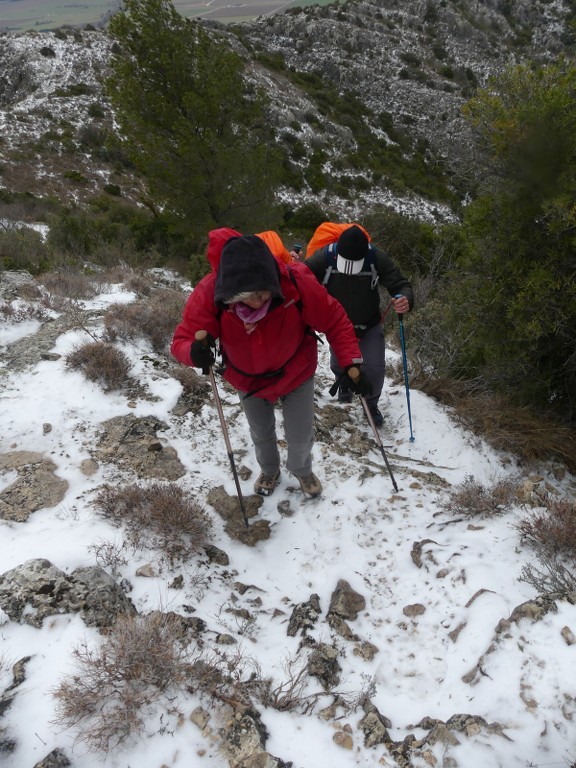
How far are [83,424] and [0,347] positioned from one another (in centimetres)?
171

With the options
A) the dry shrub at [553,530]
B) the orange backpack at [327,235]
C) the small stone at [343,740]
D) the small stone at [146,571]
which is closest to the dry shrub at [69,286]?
the orange backpack at [327,235]

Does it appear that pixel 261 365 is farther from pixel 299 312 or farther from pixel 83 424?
pixel 83 424

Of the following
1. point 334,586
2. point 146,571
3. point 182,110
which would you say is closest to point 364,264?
point 334,586

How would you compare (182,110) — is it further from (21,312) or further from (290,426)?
(290,426)

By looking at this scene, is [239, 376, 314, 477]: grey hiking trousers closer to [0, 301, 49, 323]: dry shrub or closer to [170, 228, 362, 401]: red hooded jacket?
[170, 228, 362, 401]: red hooded jacket

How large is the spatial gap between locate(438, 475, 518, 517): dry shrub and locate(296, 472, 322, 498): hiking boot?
0.97 meters

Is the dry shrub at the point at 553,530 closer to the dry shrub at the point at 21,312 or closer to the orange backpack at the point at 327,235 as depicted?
the orange backpack at the point at 327,235

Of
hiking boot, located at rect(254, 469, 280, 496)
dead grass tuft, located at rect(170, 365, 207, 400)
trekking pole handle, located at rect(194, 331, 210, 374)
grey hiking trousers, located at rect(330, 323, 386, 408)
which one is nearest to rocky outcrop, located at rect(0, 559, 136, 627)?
hiking boot, located at rect(254, 469, 280, 496)

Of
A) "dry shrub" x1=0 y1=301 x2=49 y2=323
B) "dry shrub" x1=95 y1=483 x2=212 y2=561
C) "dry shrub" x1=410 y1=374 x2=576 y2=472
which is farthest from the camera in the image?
"dry shrub" x1=0 y1=301 x2=49 y2=323

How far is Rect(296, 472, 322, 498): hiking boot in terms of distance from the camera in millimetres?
3355

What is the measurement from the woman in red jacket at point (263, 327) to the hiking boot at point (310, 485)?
19.0 inches

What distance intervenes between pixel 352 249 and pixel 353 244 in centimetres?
4

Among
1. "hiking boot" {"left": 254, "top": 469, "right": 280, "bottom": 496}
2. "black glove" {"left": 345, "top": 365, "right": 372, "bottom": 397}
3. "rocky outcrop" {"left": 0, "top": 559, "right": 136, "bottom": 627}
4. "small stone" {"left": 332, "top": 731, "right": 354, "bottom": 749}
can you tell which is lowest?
"hiking boot" {"left": 254, "top": 469, "right": 280, "bottom": 496}

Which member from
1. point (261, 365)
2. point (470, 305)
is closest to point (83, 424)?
point (261, 365)
